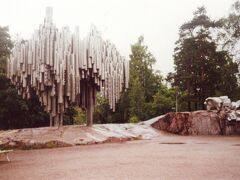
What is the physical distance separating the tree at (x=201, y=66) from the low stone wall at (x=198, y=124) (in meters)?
29.9

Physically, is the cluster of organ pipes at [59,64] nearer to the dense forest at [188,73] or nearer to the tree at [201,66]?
the dense forest at [188,73]

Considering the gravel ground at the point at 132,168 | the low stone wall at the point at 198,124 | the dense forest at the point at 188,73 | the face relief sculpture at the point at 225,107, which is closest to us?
the gravel ground at the point at 132,168

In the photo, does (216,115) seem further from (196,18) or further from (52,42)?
(196,18)

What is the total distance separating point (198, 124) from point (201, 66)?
33.0 metres

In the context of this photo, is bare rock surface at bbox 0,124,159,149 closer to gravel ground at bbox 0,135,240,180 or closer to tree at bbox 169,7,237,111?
gravel ground at bbox 0,135,240,180

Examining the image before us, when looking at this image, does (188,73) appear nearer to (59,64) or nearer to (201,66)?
(201,66)

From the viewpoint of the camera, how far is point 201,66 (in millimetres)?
53594

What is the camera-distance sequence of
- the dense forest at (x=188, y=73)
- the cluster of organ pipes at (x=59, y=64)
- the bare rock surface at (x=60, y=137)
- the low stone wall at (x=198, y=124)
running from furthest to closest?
the dense forest at (x=188, y=73), the low stone wall at (x=198, y=124), the cluster of organ pipes at (x=59, y=64), the bare rock surface at (x=60, y=137)

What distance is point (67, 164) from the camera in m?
8.15

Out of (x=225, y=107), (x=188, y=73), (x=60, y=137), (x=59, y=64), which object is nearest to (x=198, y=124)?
(x=225, y=107)

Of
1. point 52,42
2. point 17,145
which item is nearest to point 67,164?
point 17,145

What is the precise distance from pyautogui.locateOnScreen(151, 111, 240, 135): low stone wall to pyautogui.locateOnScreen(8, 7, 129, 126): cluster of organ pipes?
21.7 feet

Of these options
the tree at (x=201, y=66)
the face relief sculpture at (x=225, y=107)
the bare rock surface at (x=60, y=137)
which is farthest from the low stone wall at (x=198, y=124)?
the tree at (x=201, y=66)

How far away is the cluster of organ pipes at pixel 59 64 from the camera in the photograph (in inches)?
598
